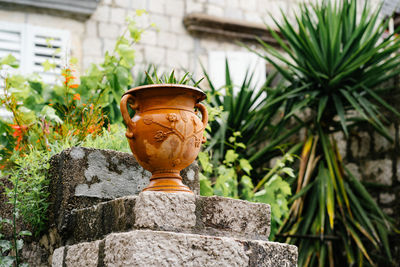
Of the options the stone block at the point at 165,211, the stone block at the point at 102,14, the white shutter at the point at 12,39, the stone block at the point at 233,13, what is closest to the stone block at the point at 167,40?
the stone block at the point at 102,14

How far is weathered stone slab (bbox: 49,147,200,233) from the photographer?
8.17ft

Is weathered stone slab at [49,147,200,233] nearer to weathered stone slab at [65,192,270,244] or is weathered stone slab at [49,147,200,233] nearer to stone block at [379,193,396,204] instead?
weathered stone slab at [65,192,270,244]

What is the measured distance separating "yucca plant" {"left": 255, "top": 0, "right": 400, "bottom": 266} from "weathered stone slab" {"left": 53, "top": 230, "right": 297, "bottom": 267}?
2.12 m

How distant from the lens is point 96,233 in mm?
2242

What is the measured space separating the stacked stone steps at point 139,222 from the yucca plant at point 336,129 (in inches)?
79.7

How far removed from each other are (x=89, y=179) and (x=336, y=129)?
118 inches

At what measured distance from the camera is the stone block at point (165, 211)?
6.49 ft

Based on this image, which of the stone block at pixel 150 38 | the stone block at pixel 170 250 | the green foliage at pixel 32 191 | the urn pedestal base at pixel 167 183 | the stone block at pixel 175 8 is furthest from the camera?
the stone block at pixel 175 8

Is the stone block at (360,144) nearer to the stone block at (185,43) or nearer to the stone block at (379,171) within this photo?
the stone block at (379,171)

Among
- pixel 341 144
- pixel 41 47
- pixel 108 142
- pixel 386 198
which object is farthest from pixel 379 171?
pixel 41 47

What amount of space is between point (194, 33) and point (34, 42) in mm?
2075

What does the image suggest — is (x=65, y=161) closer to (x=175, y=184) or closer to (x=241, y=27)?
(x=175, y=184)

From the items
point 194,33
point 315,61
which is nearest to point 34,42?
point 194,33

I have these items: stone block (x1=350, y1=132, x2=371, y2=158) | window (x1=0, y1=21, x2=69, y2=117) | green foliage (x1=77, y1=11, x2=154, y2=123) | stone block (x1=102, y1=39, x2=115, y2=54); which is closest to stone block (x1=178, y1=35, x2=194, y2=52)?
stone block (x1=102, y1=39, x2=115, y2=54)
